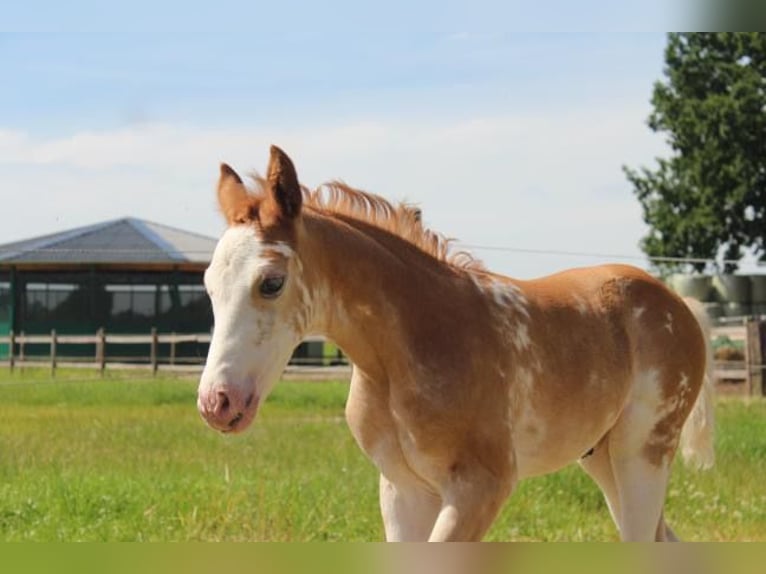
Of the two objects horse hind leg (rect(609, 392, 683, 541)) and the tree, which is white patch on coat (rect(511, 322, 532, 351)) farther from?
the tree

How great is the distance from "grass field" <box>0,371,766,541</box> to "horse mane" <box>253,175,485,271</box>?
2720 millimetres

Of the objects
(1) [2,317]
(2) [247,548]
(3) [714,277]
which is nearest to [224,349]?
(2) [247,548]

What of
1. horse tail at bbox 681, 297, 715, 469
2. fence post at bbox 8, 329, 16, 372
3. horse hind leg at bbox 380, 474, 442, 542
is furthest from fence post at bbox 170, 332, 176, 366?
horse hind leg at bbox 380, 474, 442, 542

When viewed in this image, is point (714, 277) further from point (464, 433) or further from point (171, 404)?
point (464, 433)

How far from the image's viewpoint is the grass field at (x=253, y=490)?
581cm

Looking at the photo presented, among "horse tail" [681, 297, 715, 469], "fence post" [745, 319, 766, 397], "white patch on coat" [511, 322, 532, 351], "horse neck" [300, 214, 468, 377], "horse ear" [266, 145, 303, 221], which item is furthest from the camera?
"fence post" [745, 319, 766, 397]

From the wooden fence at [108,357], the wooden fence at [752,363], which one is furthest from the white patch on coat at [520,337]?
the wooden fence at [108,357]

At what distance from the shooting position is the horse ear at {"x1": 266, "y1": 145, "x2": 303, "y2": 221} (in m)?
2.79

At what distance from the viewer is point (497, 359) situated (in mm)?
3016

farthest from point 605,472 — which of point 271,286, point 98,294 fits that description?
point 98,294

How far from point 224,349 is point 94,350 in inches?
860

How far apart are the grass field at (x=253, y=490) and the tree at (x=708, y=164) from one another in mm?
9827

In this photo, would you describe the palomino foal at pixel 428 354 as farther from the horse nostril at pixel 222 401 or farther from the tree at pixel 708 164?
the tree at pixel 708 164

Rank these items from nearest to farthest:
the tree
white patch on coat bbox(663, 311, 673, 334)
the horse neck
Result: the horse neck
white patch on coat bbox(663, 311, 673, 334)
the tree
